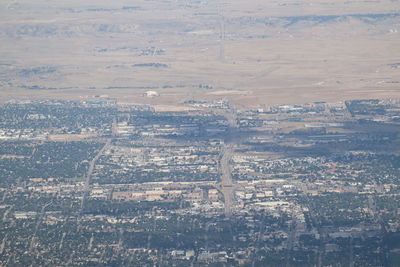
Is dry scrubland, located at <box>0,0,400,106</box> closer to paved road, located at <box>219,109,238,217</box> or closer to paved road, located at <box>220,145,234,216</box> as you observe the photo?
paved road, located at <box>219,109,238,217</box>

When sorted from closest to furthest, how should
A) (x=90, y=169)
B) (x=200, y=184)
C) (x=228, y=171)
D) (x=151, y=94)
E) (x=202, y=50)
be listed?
1. (x=200, y=184)
2. (x=228, y=171)
3. (x=90, y=169)
4. (x=151, y=94)
5. (x=202, y=50)

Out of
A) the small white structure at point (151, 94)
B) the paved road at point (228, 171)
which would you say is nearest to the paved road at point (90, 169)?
the paved road at point (228, 171)

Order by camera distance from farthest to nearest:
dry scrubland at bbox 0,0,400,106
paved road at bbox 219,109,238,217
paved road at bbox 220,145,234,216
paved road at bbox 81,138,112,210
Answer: dry scrubland at bbox 0,0,400,106 → paved road at bbox 81,138,112,210 → paved road at bbox 219,109,238,217 → paved road at bbox 220,145,234,216

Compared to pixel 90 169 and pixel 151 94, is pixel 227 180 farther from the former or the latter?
pixel 151 94

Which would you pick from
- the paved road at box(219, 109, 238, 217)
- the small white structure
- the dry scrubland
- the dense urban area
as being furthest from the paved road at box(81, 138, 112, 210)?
the small white structure

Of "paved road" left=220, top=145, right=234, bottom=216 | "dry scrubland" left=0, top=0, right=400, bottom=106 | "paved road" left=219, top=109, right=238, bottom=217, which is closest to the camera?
"paved road" left=220, top=145, right=234, bottom=216

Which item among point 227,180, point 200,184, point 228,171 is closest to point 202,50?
point 228,171

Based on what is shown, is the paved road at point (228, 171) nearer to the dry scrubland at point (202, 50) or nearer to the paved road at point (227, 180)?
the paved road at point (227, 180)
